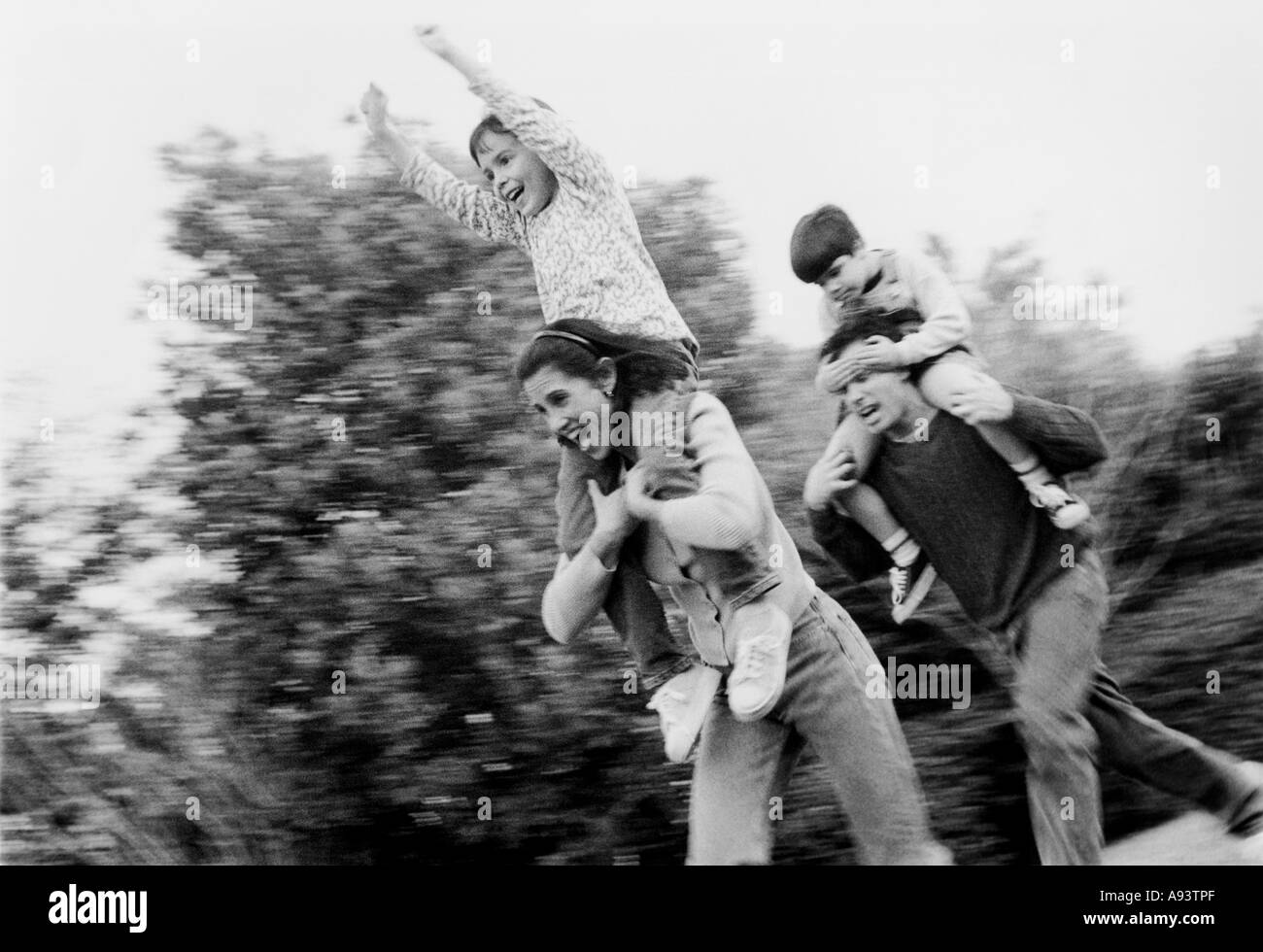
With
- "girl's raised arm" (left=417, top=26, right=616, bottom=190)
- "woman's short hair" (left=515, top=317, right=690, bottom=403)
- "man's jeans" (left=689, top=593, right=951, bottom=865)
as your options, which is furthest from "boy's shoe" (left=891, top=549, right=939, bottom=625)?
"girl's raised arm" (left=417, top=26, right=616, bottom=190)

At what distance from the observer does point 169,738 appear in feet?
15.7

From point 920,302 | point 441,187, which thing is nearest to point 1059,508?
point 920,302

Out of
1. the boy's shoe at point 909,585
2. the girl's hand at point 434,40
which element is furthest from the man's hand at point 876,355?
the girl's hand at point 434,40

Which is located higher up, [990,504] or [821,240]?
[821,240]

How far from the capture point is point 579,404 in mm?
4691

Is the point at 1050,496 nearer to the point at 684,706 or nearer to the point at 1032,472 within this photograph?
the point at 1032,472

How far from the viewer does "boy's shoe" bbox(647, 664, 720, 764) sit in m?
4.59

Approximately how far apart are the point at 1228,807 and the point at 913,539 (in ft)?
4.22

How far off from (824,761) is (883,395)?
1161 mm

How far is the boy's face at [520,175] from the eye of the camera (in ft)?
15.5

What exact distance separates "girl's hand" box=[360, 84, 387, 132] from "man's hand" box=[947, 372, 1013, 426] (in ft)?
6.67

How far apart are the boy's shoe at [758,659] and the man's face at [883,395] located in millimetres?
687
